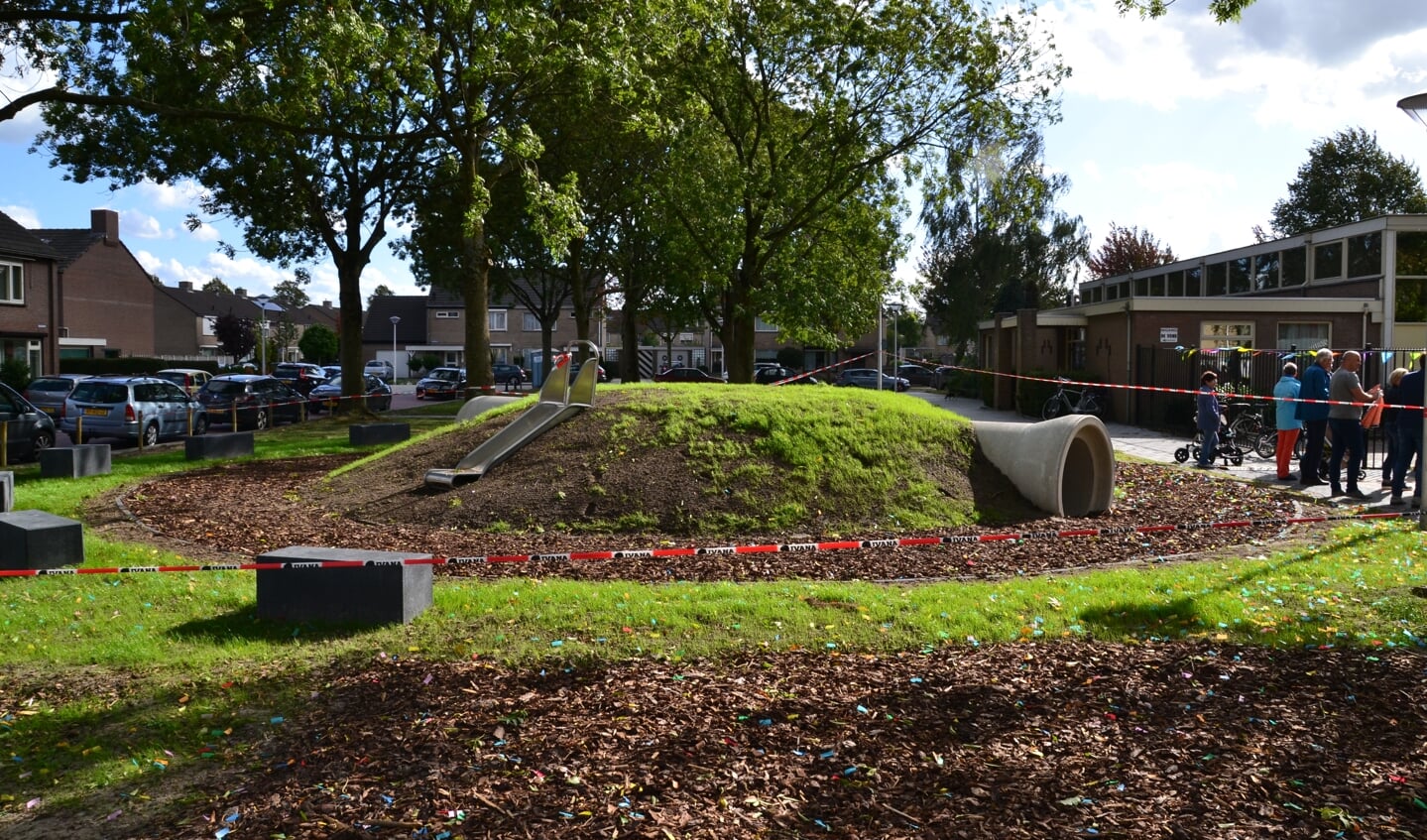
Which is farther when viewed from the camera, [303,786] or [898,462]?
[898,462]

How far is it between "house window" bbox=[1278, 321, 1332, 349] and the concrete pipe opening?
18.7 m

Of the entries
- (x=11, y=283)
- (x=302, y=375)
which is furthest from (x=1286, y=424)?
(x=302, y=375)

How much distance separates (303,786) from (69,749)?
1.32m

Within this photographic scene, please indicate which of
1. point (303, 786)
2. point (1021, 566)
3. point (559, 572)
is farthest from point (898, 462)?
point (303, 786)

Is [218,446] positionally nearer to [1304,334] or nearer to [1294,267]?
[1304,334]

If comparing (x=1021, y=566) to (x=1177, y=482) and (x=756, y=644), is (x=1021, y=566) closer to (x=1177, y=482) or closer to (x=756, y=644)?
(x=756, y=644)

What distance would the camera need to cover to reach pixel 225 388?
30.0 metres

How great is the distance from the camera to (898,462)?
11391 millimetres

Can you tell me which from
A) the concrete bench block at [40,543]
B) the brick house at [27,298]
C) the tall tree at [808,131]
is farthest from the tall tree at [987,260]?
the concrete bench block at [40,543]

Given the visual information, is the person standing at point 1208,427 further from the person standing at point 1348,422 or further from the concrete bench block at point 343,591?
the concrete bench block at point 343,591

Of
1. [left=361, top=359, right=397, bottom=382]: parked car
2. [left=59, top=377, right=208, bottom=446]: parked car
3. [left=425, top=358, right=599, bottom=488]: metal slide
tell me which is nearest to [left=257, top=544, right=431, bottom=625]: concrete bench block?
[left=425, top=358, right=599, bottom=488]: metal slide

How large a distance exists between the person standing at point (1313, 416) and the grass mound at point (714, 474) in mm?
5823

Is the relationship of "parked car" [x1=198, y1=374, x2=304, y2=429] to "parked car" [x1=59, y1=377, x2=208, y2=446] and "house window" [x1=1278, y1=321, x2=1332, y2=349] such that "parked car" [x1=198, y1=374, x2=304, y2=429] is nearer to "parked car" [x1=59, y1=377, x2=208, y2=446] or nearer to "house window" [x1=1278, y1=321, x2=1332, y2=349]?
"parked car" [x1=59, y1=377, x2=208, y2=446]

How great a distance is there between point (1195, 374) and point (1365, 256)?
26.1ft
